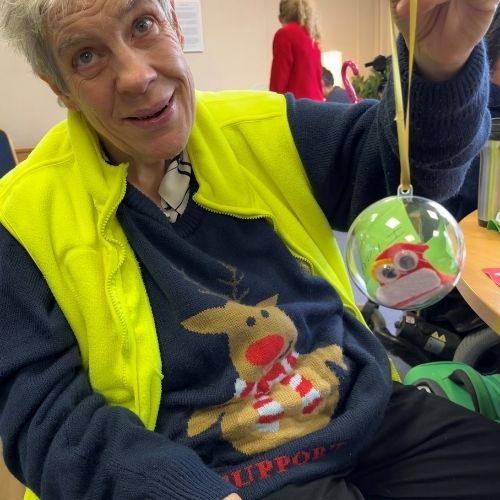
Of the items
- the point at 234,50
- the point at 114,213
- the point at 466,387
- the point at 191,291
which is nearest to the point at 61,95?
the point at 114,213

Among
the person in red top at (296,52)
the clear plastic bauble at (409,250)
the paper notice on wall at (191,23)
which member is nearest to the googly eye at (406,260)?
the clear plastic bauble at (409,250)

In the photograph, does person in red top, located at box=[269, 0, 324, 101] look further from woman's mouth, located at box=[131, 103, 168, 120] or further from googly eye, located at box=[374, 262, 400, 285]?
googly eye, located at box=[374, 262, 400, 285]

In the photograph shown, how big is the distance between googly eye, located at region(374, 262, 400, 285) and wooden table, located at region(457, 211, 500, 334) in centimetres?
24

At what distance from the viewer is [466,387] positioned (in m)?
1.18

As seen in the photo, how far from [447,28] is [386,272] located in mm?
291

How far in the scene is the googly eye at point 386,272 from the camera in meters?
0.56

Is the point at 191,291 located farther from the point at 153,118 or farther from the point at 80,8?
the point at 80,8

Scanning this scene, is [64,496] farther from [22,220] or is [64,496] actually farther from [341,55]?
[341,55]

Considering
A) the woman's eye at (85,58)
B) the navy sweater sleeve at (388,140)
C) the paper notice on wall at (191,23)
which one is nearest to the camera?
the navy sweater sleeve at (388,140)

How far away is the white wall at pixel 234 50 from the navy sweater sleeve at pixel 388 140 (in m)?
2.92

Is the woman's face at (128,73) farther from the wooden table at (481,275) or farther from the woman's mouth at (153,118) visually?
the wooden table at (481,275)

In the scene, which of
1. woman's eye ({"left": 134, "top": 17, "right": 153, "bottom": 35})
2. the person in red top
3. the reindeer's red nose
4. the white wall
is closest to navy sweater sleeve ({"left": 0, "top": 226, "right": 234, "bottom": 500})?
the reindeer's red nose

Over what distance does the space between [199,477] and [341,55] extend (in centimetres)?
442

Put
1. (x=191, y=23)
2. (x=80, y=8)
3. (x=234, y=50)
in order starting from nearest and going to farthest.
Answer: (x=80, y=8), (x=191, y=23), (x=234, y=50)
